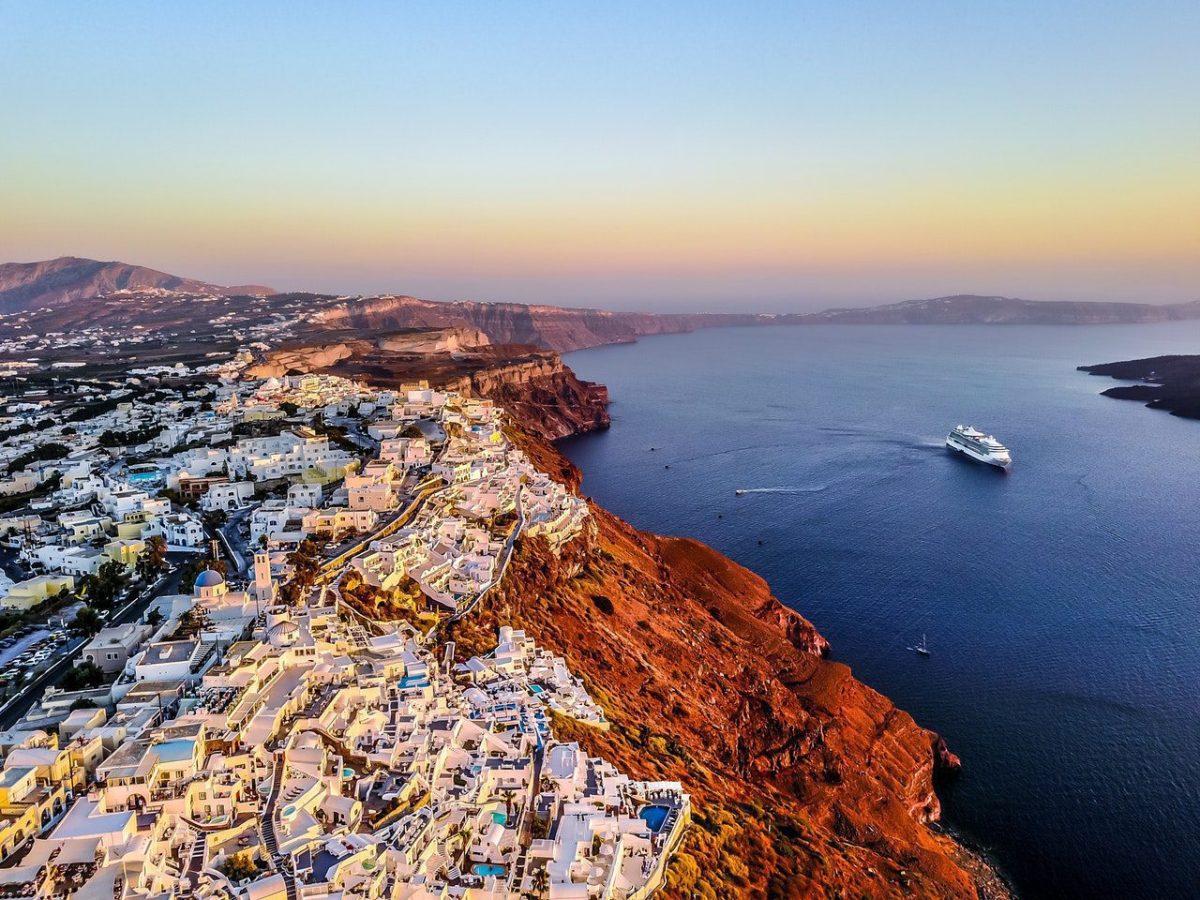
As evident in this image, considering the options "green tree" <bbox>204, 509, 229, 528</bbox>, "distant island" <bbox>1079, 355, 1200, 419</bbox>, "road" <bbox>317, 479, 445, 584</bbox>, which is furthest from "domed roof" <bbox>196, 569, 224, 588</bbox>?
"distant island" <bbox>1079, 355, 1200, 419</bbox>

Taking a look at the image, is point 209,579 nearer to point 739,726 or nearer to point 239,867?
point 239,867

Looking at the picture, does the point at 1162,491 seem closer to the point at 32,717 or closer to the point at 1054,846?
the point at 1054,846

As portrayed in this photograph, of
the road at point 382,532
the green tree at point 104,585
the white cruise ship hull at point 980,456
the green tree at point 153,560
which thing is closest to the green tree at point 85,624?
the green tree at point 104,585

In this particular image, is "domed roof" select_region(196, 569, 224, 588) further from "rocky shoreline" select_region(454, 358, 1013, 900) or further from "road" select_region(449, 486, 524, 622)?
"rocky shoreline" select_region(454, 358, 1013, 900)

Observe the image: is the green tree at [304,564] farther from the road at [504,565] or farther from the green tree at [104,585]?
the green tree at [104,585]

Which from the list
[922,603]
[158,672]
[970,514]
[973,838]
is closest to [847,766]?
[973,838]

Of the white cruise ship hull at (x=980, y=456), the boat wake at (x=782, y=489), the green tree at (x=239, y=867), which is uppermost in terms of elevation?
the green tree at (x=239, y=867)
